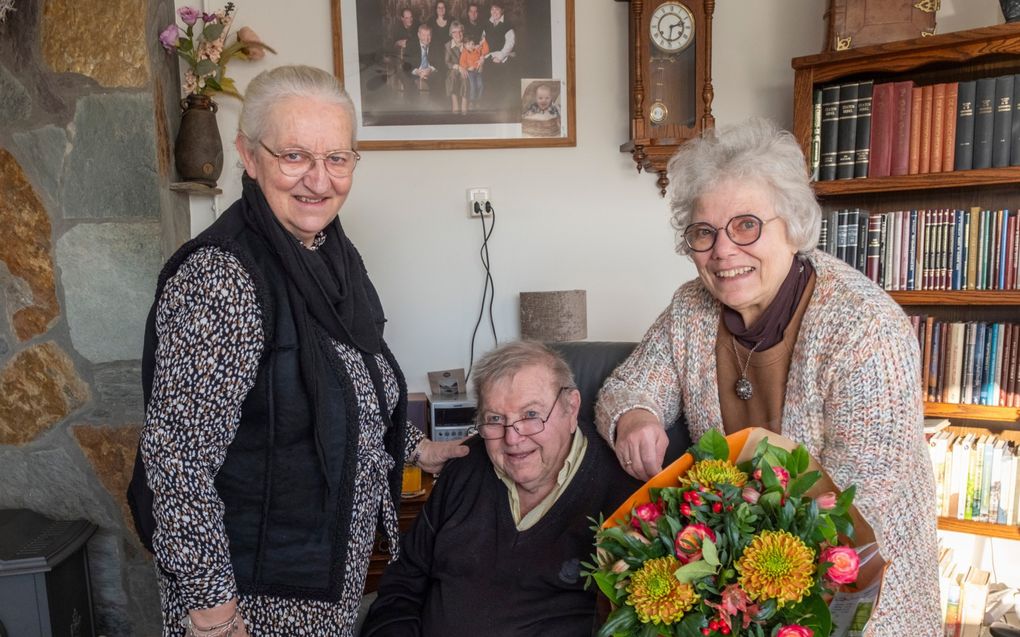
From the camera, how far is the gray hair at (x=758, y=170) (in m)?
1.27

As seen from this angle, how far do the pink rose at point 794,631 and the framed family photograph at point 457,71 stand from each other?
2.05 meters

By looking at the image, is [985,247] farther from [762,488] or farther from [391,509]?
[391,509]

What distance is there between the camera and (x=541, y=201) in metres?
2.61

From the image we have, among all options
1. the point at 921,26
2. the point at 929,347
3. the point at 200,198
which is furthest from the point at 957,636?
the point at 200,198

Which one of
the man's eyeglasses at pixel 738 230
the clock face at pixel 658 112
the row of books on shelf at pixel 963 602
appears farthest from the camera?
the clock face at pixel 658 112

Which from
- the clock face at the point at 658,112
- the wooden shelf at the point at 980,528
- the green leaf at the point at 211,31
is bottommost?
the wooden shelf at the point at 980,528

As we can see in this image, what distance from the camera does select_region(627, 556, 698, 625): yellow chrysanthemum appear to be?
2.52 ft

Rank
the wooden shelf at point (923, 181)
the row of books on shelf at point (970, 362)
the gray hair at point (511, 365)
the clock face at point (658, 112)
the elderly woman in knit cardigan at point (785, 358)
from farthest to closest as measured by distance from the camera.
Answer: the clock face at point (658, 112), the row of books on shelf at point (970, 362), the wooden shelf at point (923, 181), the gray hair at point (511, 365), the elderly woman in knit cardigan at point (785, 358)

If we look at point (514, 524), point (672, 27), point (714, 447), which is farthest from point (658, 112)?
point (714, 447)

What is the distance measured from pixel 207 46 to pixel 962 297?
96.5 inches

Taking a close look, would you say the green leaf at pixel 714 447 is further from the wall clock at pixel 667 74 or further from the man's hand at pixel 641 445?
the wall clock at pixel 667 74

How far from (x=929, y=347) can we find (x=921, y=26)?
96cm

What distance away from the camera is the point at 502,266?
2623 mm

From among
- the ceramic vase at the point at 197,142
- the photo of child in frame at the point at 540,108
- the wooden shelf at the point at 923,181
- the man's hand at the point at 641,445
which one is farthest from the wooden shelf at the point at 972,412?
the ceramic vase at the point at 197,142
